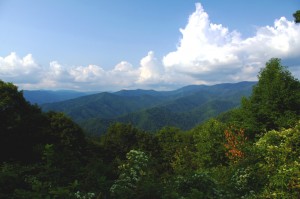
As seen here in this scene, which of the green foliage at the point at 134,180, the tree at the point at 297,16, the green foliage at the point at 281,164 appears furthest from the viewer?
the tree at the point at 297,16

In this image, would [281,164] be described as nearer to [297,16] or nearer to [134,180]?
[297,16]

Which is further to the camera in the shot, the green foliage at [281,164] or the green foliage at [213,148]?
the green foliage at [213,148]

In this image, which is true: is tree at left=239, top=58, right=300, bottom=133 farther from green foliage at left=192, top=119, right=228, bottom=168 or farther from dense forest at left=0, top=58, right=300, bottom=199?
green foliage at left=192, top=119, right=228, bottom=168

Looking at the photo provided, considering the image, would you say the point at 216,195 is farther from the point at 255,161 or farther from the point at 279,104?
the point at 279,104

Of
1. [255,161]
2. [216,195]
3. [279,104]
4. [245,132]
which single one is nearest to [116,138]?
[245,132]

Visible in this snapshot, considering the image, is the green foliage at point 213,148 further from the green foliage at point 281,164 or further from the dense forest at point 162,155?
the green foliage at point 281,164

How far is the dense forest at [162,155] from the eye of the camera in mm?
9117

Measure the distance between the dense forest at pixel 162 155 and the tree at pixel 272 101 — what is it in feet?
0.35

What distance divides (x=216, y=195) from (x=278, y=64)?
28336 millimetres

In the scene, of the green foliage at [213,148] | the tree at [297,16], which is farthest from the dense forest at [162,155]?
the tree at [297,16]

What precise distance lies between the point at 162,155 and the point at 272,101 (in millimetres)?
33759

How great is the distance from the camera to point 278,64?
3372 centimetres

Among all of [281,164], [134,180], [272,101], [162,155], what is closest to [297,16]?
[281,164]

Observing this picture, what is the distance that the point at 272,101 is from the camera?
3145 cm
